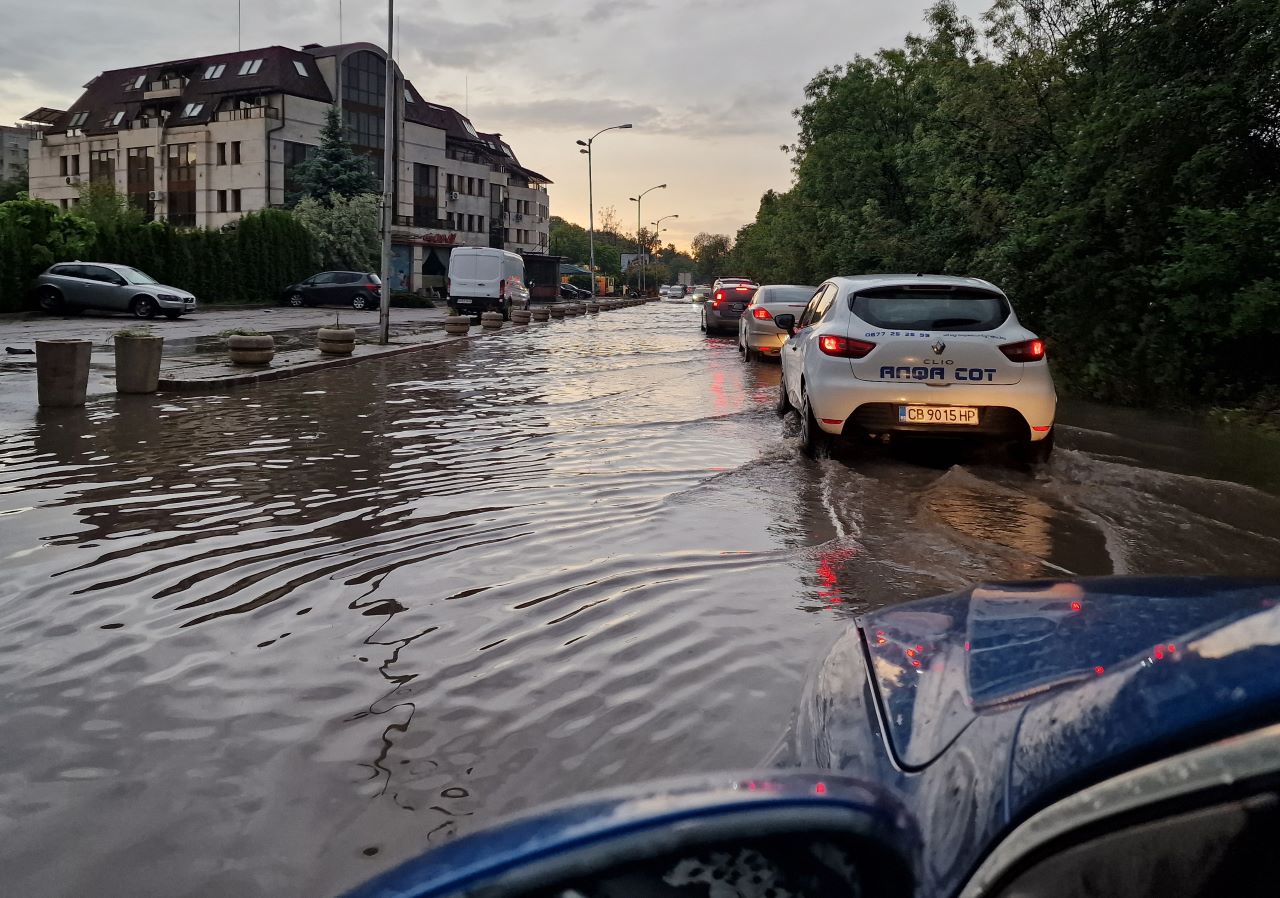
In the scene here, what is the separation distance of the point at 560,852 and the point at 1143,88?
15.1 meters

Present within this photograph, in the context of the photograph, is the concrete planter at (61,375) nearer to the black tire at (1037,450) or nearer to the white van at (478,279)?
the black tire at (1037,450)

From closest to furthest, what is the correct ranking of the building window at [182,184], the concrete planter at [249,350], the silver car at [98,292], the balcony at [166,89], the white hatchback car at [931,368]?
the white hatchback car at [931,368], the concrete planter at [249,350], the silver car at [98,292], the building window at [182,184], the balcony at [166,89]

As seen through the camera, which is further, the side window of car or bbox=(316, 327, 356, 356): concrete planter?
bbox=(316, 327, 356, 356): concrete planter

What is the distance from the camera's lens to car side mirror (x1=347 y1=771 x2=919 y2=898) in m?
1.22

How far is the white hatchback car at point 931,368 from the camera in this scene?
8.59 meters

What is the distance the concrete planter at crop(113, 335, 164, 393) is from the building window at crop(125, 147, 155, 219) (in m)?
65.0

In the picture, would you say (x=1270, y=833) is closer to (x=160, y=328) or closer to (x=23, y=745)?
(x=23, y=745)

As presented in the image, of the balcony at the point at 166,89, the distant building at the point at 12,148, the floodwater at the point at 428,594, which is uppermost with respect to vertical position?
the distant building at the point at 12,148

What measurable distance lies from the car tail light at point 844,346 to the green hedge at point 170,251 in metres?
31.8

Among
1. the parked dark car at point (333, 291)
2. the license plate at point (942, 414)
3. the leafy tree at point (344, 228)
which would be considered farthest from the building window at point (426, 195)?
the license plate at point (942, 414)

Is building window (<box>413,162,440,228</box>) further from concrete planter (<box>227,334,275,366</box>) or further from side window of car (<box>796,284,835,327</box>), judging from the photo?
side window of car (<box>796,284,835,327</box>)

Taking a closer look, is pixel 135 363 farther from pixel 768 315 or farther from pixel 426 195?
pixel 426 195

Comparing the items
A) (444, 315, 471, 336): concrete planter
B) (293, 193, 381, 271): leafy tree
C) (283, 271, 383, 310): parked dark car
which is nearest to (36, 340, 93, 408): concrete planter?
(444, 315, 471, 336): concrete planter

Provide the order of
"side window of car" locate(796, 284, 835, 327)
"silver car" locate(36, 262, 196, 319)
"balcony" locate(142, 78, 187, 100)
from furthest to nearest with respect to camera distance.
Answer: "balcony" locate(142, 78, 187, 100), "silver car" locate(36, 262, 196, 319), "side window of car" locate(796, 284, 835, 327)
